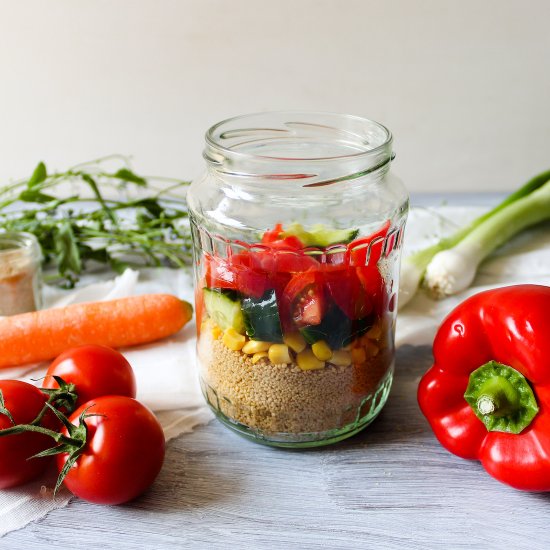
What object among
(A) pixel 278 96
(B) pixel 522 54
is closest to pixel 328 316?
(A) pixel 278 96

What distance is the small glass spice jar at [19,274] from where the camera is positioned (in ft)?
4.65

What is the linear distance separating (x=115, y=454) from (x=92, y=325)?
1.58 ft

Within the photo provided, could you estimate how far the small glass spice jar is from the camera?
4.65ft

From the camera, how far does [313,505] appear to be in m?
1.00

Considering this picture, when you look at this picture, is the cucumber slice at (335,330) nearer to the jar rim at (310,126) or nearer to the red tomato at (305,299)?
the red tomato at (305,299)

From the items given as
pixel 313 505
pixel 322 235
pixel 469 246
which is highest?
pixel 322 235

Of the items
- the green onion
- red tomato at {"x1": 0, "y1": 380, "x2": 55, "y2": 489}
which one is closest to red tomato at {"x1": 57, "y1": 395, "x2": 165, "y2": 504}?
red tomato at {"x1": 0, "y1": 380, "x2": 55, "y2": 489}

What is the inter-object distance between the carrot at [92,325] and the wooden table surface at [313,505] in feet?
0.97

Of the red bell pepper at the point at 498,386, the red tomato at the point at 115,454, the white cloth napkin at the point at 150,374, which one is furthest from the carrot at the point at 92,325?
the red bell pepper at the point at 498,386

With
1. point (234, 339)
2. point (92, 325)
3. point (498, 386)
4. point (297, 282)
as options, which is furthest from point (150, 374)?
point (498, 386)

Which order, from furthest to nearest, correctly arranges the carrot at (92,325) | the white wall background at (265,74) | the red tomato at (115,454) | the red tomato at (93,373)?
the white wall background at (265,74), the carrot at (92,325), the red tomato at (93,373), the red tomato at (115,454)

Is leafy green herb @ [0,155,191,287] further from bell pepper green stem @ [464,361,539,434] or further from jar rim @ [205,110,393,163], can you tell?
bell pepper green stem @ [464,361,539,434]

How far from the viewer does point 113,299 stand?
56.6 inches

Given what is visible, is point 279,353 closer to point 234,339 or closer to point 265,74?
point 234,339
